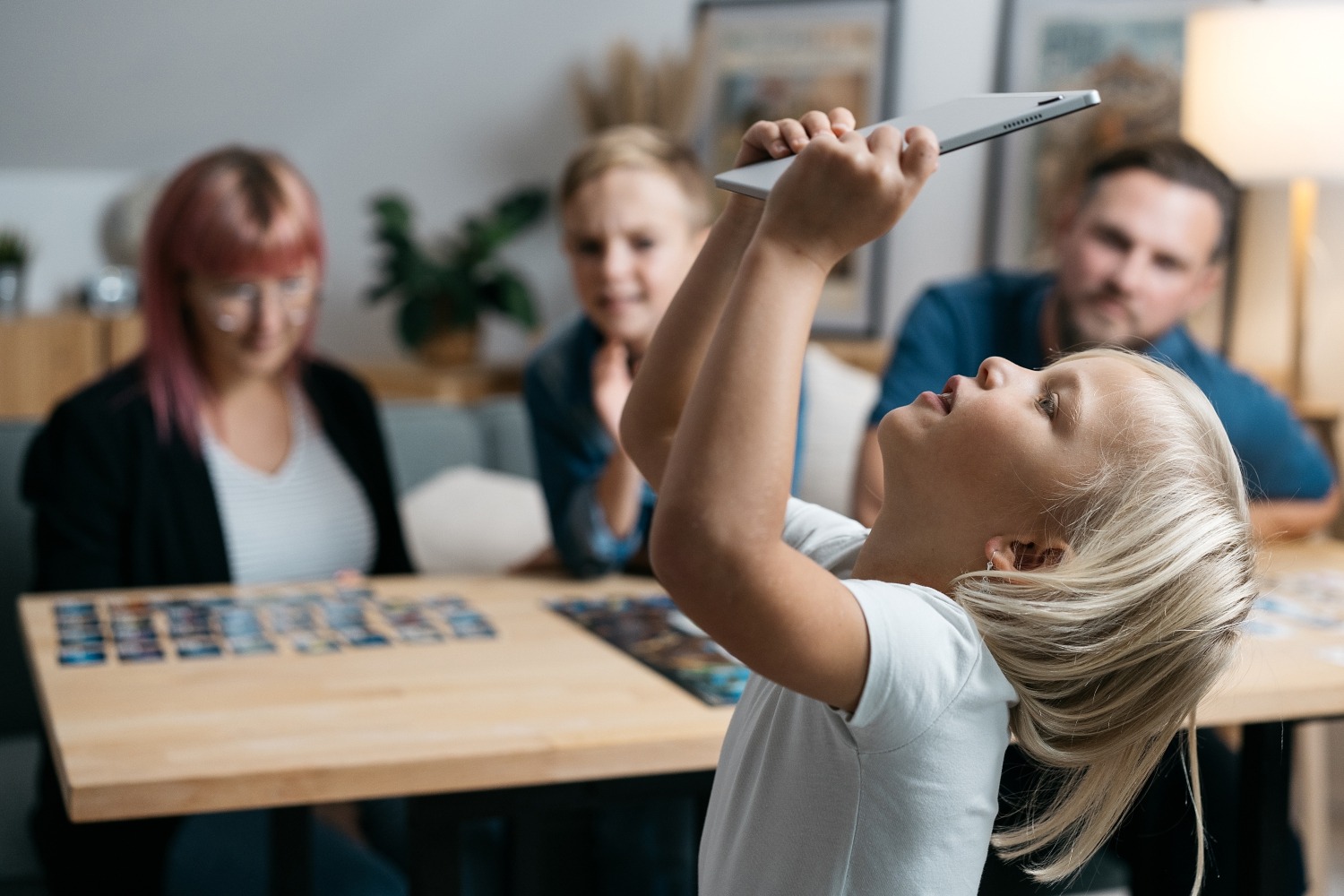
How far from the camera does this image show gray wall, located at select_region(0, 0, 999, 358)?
13.0ft

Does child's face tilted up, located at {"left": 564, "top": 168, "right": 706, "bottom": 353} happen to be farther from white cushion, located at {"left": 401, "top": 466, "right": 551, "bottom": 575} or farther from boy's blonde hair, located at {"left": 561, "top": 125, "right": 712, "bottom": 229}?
white cushion, located at {"left": 401, "top": 466, "right": 551, "bottom": 575}

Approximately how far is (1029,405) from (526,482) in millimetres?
1922

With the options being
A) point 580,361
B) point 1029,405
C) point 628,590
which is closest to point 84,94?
point 580,361

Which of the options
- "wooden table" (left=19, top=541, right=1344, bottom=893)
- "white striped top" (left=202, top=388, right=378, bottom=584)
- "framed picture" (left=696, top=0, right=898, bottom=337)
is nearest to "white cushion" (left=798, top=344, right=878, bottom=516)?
"framed picture" (left=696, top=0, right=898, bottom=337)

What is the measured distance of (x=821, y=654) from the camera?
26.4 inches

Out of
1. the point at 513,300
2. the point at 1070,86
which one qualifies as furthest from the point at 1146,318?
the point at 513,300

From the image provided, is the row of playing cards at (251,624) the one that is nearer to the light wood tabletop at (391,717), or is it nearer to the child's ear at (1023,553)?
the light wood tabletop at (391,717)

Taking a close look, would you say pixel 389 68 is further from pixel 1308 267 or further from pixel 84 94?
pixel 1308 267

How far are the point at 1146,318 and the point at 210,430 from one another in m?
1.46

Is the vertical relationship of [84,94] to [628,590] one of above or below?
above

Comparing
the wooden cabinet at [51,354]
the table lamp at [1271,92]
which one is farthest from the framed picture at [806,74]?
the wooden cabinet at [51,354]

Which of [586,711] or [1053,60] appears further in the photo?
[1053,60]

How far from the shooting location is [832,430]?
9.90 ft

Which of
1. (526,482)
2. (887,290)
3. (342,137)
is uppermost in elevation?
(342,137)
